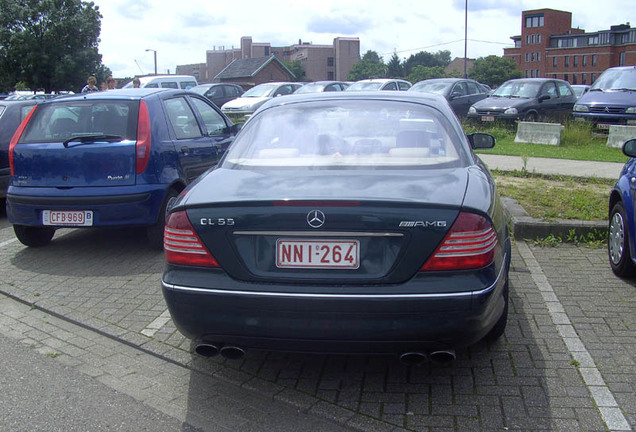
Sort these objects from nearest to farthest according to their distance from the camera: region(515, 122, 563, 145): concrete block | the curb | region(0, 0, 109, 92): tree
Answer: the curb → region(515, 122, 563, 145): concrete block → region(0, 0, 109, 92): tree

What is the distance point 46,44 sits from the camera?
148 feet

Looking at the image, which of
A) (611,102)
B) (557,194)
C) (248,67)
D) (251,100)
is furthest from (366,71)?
(557,194)

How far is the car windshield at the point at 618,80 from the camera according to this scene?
16969 millimetres

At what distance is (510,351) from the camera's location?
422 centimetres

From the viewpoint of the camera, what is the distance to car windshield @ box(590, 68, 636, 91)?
17.0 meters

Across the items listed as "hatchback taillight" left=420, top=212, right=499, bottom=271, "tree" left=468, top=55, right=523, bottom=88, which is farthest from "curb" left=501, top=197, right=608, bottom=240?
"tree" left=468, top=55, right=523, bottom=88

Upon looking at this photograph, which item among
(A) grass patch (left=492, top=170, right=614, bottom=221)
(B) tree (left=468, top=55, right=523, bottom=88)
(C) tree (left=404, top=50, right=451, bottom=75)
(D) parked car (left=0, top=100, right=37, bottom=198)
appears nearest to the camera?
(A) grass patch (left=492, top=170, right=614, bottom=221)

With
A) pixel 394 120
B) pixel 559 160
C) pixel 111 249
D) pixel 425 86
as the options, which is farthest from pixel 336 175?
pixel 425 86

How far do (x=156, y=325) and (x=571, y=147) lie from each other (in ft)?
39.1

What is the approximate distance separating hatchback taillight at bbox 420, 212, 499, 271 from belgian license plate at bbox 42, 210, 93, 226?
4282 mm

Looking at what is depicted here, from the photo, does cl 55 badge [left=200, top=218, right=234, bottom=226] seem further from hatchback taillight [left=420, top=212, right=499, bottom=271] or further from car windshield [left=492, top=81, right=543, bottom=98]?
car windshield [left=492, top=81, right=543, bottom=98]

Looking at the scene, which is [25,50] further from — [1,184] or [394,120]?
[394,120]

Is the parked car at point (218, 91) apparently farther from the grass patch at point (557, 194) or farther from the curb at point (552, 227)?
the curb at point (552, 227)

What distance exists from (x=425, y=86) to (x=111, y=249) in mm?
15901
